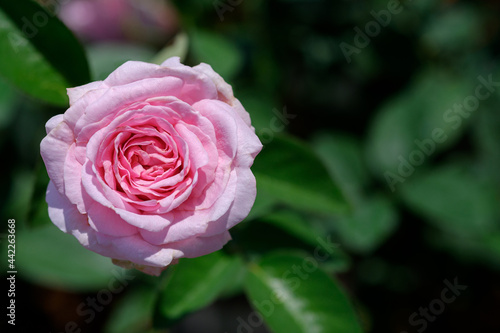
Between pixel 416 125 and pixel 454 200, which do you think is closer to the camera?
pixel 454 200

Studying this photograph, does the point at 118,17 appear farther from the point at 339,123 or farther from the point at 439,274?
the point at 439,274

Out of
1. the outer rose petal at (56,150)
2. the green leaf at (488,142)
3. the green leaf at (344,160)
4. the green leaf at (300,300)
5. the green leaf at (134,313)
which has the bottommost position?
the green leaf at (134,313)

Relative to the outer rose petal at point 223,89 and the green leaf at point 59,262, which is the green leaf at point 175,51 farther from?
the green leaf at point 59,262

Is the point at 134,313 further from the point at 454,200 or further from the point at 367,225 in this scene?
the point at 454,200

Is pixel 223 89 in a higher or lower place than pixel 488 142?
higher

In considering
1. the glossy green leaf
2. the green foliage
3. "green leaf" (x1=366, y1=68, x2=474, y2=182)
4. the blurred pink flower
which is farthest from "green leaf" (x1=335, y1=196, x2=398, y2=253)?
the blurred pink flower

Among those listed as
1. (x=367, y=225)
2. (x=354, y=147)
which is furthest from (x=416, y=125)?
(x=367, y=225)

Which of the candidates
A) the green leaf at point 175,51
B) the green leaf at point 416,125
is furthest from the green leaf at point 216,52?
the green leaf at point 416,125

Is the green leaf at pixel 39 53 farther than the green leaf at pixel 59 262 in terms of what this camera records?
No
